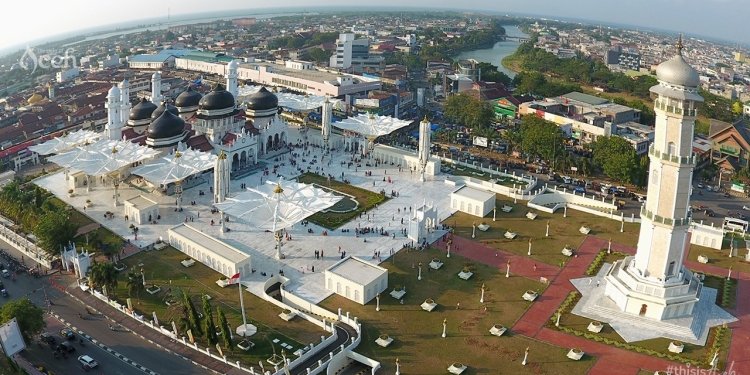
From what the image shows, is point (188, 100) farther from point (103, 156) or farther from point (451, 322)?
point (451, 322)

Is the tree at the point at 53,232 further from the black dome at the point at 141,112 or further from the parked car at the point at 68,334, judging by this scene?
the black dome at the point at 141,112

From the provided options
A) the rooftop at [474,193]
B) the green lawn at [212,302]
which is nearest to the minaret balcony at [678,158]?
the rooftop at [474,193]

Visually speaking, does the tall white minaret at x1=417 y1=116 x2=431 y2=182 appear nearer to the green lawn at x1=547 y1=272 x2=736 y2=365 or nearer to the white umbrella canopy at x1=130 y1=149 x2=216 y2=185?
the white umbrella canopy at x1=130 y1=149 x2=216 y2=185

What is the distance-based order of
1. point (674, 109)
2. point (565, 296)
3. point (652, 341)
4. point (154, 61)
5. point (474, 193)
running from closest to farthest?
point (652, 341) < point (674, 109) < point (565, 296) < point (474, 193) < point (154, 61)

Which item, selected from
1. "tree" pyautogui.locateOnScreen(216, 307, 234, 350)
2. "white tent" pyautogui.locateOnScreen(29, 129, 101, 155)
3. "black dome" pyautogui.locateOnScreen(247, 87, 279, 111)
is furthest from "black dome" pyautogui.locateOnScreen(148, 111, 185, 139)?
"tree" pyautogui.locateOnScreen(216, 307, 234, 350)

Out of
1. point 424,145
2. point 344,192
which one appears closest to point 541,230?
point 424,145
